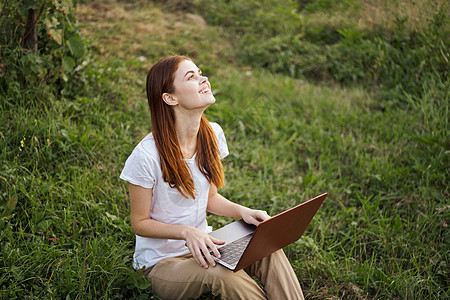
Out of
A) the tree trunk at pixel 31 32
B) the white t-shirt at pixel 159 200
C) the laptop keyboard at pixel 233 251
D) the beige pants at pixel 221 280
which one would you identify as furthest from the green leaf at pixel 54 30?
the laptop keyboard at pixel 233 251

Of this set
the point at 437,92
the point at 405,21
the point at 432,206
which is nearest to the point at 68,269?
the point at 432,206

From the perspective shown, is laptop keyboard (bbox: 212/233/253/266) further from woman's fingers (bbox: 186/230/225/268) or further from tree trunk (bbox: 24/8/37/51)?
tree trunk (bbox: 24/8/37/51)

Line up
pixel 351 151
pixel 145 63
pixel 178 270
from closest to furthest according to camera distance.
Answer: pixel 178 270, pixel 351 151, pixel 145 63

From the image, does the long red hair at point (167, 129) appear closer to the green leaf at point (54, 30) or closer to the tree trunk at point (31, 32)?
the green leaf at point (54, 30)

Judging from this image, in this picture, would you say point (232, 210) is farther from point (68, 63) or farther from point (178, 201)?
point (68, 63)

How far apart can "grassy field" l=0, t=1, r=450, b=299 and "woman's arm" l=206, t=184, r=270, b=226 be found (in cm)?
52

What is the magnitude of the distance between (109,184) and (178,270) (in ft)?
4.16

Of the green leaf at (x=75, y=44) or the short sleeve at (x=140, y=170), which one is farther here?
the green leaf at (x=75, y=44)

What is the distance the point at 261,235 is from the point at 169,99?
847 mm

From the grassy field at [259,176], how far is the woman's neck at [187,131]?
0.73 metres

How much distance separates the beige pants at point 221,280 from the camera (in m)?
1.97

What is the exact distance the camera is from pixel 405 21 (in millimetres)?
5156

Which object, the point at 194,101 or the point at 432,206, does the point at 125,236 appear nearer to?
the point at 194,101

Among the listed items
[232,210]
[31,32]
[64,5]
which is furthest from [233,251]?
[31,32]
